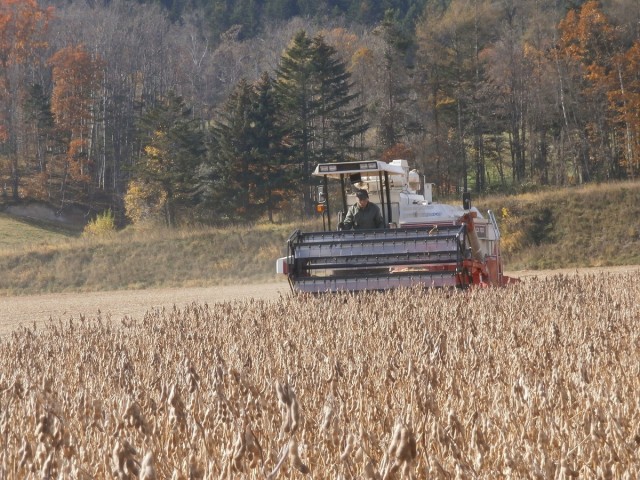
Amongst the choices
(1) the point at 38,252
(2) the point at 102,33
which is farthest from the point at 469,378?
(2) the point at 102,33

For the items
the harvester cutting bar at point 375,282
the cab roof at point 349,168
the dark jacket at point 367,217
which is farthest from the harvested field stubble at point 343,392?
the cab roof at point 349,168

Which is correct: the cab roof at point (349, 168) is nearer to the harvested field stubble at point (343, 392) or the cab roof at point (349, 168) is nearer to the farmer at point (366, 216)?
the farmer at point (366, 216)

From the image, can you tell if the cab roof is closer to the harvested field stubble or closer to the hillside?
the harvested field stubble

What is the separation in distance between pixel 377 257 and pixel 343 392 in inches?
355

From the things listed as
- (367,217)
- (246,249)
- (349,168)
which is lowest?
(246,249)

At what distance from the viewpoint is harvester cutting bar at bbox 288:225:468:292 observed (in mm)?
13984

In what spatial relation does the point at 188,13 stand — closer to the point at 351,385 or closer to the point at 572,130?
the point at 572,130

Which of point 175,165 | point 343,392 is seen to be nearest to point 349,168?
point 343,392

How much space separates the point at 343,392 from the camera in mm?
5188

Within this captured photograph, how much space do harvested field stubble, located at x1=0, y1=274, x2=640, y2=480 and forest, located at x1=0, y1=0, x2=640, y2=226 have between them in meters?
38.0

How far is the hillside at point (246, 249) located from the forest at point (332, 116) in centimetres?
759

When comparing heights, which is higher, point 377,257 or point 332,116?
point 332,116

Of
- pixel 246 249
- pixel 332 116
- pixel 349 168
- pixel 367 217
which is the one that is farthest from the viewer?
pixel 332 116

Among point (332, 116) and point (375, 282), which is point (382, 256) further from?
point (332, 116)
